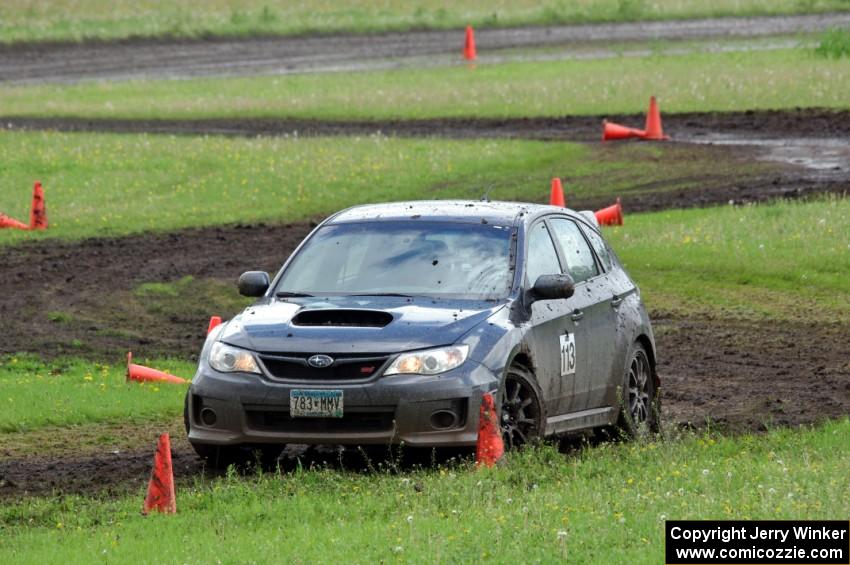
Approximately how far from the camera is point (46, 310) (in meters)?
19.0

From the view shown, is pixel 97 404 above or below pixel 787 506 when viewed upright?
below

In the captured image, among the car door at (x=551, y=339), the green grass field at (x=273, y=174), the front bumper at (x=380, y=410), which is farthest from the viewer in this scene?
the green grass field at (x=273, y=174)

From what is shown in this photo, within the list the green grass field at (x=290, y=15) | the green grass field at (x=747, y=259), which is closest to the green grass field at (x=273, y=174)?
the green grass field at (x=747, y=259)

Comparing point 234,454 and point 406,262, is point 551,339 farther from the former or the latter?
point 234,454

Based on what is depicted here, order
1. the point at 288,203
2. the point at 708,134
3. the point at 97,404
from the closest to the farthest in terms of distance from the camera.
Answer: the point at 97,404 → the point at 288,203 → the point at 708,134

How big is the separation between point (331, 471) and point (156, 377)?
4.87 meters

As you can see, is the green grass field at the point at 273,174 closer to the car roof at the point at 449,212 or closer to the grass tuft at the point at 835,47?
the car roof at the point at 449,212

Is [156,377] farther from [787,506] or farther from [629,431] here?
[787,506]

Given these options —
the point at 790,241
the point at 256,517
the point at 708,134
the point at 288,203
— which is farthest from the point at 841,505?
the point at 708,134

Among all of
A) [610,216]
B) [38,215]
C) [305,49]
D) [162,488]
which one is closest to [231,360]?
[162,488]

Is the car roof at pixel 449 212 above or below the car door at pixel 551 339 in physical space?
above

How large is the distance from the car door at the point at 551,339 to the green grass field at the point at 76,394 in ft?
11.2

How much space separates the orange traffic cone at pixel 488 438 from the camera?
34.4 ft

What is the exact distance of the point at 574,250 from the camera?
12.8 m
